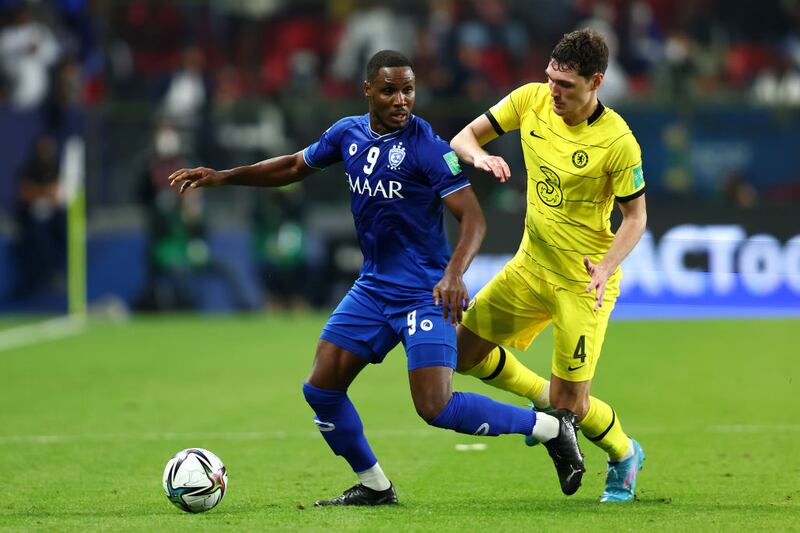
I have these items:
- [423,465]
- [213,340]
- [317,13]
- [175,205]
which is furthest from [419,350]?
[317,13]

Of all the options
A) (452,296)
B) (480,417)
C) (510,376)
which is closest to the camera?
(452,296)

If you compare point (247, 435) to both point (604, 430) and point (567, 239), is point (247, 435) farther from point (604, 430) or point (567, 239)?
point (567, 239)

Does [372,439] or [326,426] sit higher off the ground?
[326,426]

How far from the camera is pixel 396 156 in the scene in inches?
255

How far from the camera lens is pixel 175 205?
57.9ft

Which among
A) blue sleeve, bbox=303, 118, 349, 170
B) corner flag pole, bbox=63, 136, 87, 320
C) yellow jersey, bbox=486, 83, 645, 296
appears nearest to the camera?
yellow jersey, bbox=486, 83, 645, 296

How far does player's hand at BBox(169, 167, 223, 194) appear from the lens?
6.88 m

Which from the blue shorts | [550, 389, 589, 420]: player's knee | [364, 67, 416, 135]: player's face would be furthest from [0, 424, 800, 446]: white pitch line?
[364, 67, 416, 135]: player's face

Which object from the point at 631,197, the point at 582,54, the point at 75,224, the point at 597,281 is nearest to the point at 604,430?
the point at 597,281

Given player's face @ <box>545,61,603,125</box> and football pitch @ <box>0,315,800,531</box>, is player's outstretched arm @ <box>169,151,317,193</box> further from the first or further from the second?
football pitch @ <box>0,315,800,531</box>

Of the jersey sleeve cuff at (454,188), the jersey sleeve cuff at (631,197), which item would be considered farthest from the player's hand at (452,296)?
the jersey sleeve cuff at (631,197)

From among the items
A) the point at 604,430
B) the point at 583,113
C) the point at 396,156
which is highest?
the point at 583,113

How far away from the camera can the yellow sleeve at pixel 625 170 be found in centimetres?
660

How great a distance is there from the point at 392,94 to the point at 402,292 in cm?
98
